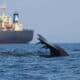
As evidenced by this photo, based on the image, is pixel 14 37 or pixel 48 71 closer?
pixel 48 71

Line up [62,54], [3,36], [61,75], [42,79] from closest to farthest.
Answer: [42,79]
[61,75]
[62,54]
[3,36]

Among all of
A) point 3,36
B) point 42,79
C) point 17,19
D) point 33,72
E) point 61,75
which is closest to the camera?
point 42,79

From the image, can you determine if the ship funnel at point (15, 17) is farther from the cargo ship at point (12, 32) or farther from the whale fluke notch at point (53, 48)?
the whale fluke notch at point (53, 48)

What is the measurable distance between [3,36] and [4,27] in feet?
18.2

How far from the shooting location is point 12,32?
5719 inches

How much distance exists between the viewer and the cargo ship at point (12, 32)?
144 metres

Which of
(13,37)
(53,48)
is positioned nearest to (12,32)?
(13,37)

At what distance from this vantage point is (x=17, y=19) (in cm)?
16025

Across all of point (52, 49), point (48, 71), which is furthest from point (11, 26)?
point (48, 71)

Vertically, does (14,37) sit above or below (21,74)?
below

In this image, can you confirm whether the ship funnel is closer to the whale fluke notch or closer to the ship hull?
the ship hull

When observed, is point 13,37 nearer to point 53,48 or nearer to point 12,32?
point 12,32

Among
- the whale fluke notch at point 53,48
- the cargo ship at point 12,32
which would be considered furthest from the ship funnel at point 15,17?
the whale fluke notch at point 53,48

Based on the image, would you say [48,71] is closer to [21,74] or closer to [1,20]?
[21,74]
